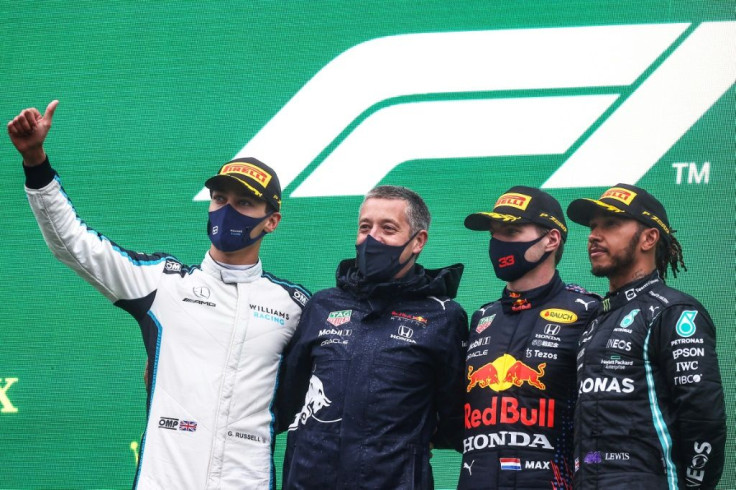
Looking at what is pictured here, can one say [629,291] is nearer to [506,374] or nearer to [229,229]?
[506,374]

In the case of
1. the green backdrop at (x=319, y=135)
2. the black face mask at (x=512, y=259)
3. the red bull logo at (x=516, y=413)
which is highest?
the green backdrop at (x=319, y=135)

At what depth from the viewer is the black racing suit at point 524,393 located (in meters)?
2.73

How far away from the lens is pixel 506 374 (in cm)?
282

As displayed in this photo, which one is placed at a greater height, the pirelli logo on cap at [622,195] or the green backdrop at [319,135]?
the green backdrop at [319,135]

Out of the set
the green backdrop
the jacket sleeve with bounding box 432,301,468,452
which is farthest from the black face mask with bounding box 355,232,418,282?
the green backdrop

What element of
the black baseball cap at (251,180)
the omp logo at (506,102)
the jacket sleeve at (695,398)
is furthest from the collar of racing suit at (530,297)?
the omp logo at (506,102)

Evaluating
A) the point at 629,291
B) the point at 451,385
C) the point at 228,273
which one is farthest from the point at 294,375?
the point at 629,291

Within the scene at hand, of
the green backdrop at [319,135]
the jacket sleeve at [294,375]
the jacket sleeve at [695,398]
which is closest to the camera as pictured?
the jacket sleeve at [695,398]

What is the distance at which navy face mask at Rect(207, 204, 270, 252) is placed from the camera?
9.91 feet

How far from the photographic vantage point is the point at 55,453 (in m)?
4.10

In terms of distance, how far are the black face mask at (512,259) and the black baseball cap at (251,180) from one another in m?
0.75

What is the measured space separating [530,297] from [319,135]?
172cm

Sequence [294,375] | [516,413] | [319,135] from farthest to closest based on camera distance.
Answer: [319,135]
[294,375]
[516,413]

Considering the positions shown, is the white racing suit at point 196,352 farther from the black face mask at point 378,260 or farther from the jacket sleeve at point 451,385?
the jacket sleeve at point 451,385
